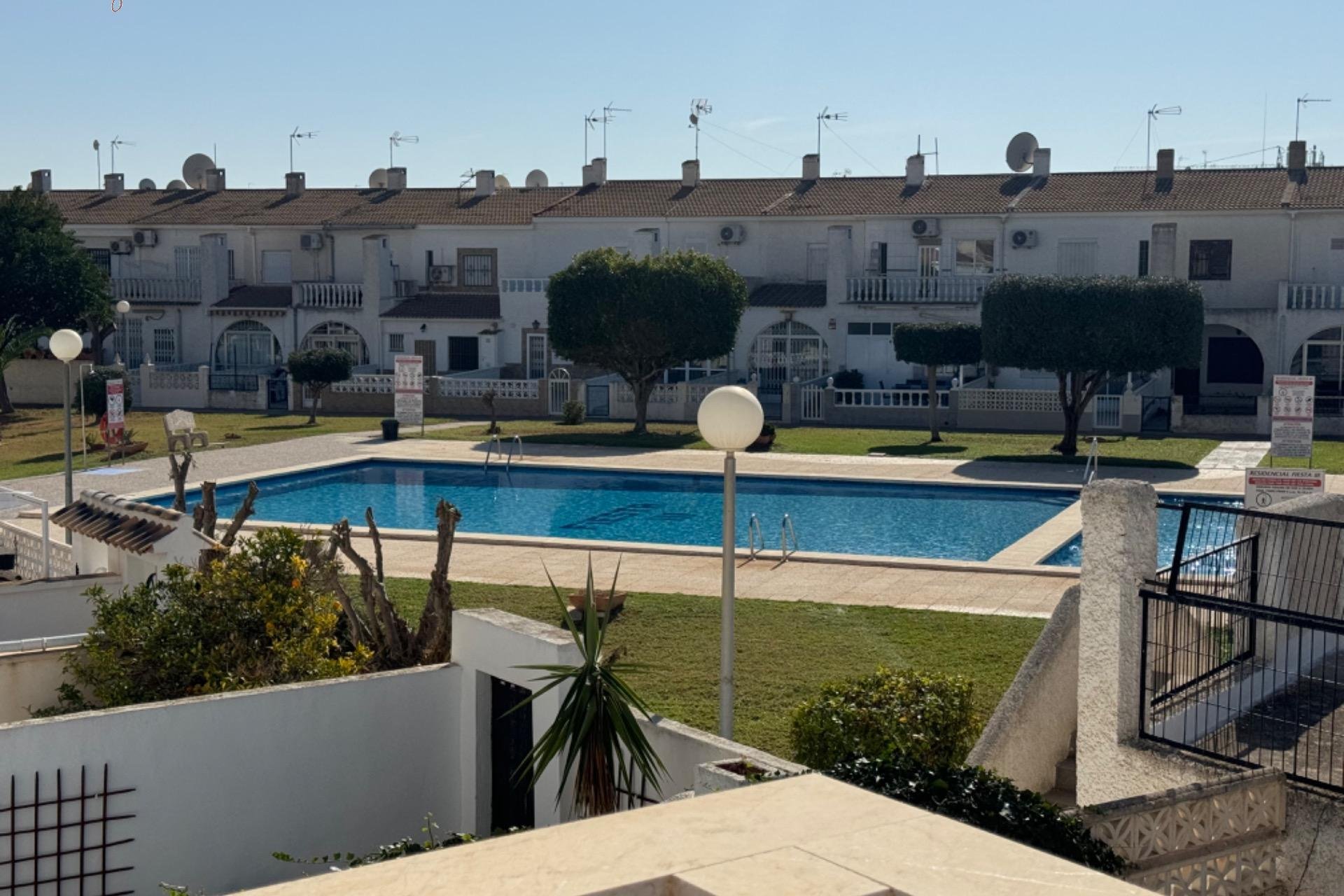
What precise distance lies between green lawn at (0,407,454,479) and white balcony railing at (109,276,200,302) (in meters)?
7.19

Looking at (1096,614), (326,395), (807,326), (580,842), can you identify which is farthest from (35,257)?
(580,842)

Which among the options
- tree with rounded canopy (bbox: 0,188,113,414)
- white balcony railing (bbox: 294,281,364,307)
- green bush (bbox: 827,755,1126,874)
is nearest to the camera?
green bush (bbox: 827,755,1126,874)

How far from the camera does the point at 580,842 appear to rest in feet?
16.5

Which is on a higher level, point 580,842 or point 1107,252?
point 1107,252

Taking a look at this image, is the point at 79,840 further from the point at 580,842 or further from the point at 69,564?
the point at 69,564

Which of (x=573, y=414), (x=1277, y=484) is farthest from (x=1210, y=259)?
(x=1277, y=484)

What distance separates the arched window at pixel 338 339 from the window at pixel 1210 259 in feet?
78.7

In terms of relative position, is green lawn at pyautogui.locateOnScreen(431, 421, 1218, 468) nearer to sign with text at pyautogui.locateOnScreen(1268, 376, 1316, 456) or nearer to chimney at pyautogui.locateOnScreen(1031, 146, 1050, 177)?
sign with text at pyautogui.locateOnScreen(1268, 376, 1316, 456)

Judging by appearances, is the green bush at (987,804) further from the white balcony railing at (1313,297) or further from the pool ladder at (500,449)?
the white balcony railing at (1313,297)

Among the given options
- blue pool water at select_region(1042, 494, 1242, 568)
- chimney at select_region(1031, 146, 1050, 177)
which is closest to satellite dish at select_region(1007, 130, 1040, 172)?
chimney at select_region(1031, 146, 1050, 177)

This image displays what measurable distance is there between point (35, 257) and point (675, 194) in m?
18.2

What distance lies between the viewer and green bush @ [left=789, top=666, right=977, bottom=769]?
33.1 feet

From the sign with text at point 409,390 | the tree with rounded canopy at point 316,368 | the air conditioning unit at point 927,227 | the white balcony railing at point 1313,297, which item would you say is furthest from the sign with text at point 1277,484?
the tree with rounded canopy at point 316,368

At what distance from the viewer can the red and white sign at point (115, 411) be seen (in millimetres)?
30281
